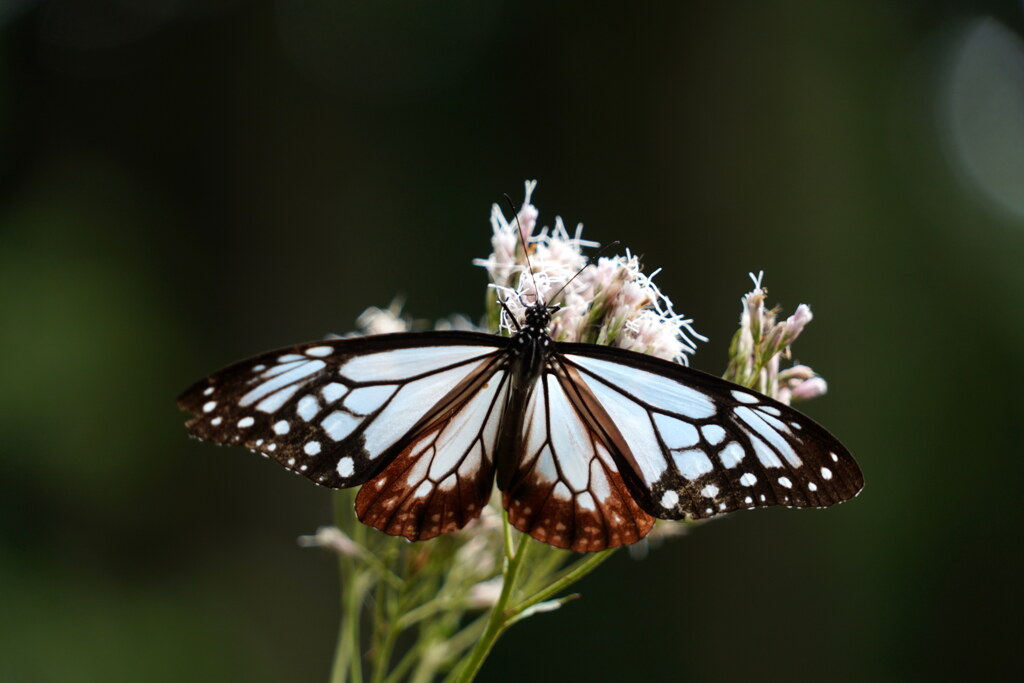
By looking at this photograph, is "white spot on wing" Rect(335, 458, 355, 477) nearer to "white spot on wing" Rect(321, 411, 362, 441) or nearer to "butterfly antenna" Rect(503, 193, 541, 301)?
"white spot on wing" Rect(321, 411, 362, 441)

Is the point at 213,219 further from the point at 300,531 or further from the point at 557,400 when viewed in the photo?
the point at 557,400

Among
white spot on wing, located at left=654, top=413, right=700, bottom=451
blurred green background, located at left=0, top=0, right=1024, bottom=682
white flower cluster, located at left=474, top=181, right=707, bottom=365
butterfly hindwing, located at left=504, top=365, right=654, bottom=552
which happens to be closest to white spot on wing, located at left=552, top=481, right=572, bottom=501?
butterfly hindwing, located at left=504, top=365, right=654, bottom=552

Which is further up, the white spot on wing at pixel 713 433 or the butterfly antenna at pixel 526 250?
the butterfly antenna at pixel 526 250

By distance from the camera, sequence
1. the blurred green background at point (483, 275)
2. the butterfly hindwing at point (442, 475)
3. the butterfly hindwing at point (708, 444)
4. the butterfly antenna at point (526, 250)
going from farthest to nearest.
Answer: the blurred green background at point (483, 275) < the butterfly antenna at point (526, 250) < the butterfly hindwing at point (442, 475) < the butterfly hindwing at point (708, 444)

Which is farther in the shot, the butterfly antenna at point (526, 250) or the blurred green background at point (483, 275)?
the blurred green background at point (483, 275)

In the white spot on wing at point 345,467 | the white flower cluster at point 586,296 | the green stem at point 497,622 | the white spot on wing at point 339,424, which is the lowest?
the green stem at point 497,622

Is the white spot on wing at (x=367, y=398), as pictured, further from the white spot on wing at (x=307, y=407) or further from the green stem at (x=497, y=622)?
the green stem at (x=497, y=622)

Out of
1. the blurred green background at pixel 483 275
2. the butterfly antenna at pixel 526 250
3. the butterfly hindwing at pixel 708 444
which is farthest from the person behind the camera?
the blurred green background at pixel 483 275

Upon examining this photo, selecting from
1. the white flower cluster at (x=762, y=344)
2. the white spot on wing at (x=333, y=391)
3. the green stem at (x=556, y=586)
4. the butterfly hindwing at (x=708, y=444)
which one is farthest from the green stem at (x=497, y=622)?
the white flower cluster at (x=762, y=344)
